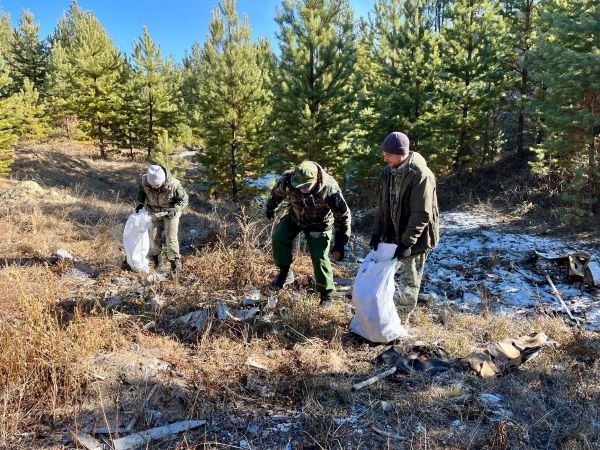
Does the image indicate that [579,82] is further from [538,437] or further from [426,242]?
[538,437]

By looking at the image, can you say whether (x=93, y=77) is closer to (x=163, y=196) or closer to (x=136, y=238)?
(x=163, y=196)

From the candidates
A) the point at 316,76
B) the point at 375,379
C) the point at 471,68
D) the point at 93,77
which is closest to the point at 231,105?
the point at 316,76

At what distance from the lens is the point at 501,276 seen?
6.21m

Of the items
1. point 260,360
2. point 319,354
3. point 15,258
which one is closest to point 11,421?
point 260,360

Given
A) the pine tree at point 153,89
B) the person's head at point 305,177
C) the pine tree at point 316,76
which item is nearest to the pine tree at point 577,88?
the pine tree at point 316,76

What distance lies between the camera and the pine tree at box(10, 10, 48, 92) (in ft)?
72.6

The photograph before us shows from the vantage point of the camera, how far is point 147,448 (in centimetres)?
217

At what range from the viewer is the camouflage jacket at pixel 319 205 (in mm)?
3971

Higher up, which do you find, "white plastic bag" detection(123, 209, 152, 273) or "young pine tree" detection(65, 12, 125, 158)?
"young pine tree" detection(65, 12, 125, 158)

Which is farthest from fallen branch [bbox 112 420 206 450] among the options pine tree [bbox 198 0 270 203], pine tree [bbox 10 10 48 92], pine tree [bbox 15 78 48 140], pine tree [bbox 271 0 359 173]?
pine tree [bbox 10 10 48 92]

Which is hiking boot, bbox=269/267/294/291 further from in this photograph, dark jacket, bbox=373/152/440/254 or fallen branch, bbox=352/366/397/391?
fallen branch, bbox=352/366/397/391

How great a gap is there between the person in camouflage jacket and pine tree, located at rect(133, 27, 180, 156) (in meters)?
15.0

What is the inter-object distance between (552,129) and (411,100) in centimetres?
372

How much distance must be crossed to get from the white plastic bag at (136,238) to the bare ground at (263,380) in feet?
2.62
